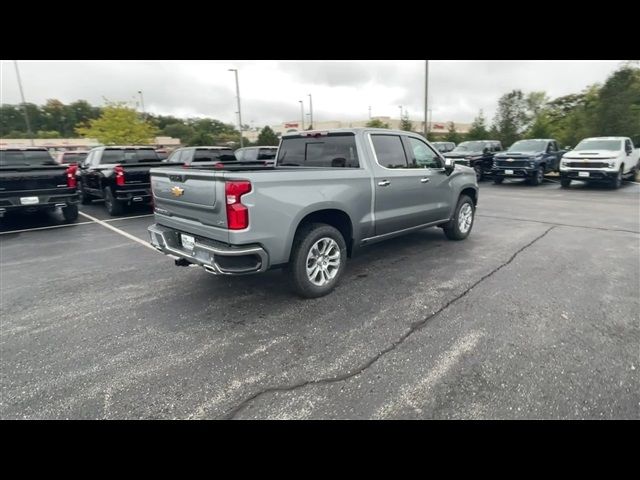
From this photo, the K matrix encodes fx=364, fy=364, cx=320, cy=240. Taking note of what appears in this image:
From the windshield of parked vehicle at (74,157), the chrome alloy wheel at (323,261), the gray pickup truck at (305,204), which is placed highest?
the windshield of parked vehicle at (74,157)

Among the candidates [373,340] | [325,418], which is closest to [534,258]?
[373,340]

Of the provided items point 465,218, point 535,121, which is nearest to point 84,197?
point 465,218

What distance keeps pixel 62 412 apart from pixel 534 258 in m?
5.97

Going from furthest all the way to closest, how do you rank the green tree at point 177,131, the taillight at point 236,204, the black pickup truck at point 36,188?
the green tree at point 177,131 → the black pickup truck at point 36,188 → the taillight at point 236,204

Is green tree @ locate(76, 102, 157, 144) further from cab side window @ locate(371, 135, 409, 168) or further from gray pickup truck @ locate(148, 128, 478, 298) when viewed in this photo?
cab side window @ locate(371, 135, 409, 168)

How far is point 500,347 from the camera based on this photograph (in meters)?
3.11

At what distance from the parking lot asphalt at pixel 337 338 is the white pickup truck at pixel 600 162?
9.82 meters

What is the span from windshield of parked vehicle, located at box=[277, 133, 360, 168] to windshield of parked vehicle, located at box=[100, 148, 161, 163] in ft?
20.9

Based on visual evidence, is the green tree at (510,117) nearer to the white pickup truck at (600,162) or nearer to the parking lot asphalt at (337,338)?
the white pickup truck at (600,162)

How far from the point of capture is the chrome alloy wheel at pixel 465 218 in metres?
6.50

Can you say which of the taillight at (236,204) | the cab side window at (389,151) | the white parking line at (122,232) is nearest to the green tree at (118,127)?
the white parking line at (122,232)

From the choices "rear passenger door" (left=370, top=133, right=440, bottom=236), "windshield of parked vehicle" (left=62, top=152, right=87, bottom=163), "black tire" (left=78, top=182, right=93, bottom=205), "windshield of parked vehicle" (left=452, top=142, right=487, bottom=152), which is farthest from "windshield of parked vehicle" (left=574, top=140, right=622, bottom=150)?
"windshield of parked vehicle" (left=62, top=152, right=87, bottom=163)

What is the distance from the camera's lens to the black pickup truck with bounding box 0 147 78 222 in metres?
7.36
